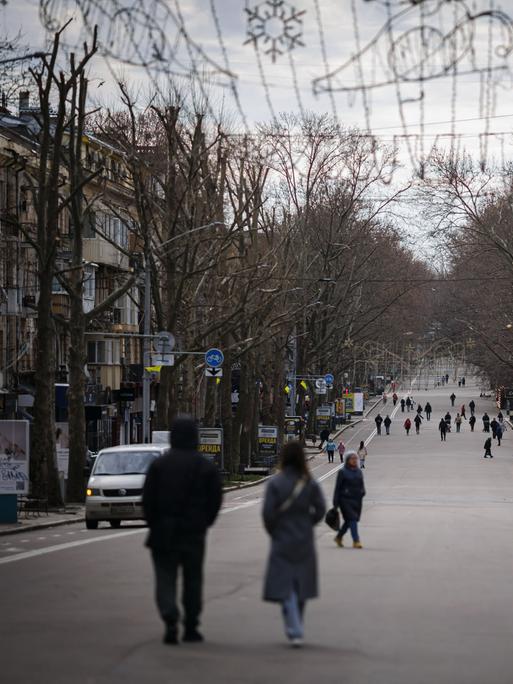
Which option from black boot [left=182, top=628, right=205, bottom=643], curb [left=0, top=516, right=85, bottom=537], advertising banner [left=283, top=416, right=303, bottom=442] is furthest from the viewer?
advertising banner [left=283, top=416, right=303, bottom=442]

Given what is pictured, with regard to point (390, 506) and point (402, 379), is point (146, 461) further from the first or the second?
point (402, 379)

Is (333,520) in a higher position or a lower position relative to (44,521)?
higher

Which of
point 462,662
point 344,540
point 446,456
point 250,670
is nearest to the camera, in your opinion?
point 250,670

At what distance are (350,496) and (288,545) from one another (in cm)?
1262

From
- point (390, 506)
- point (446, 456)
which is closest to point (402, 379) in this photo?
point (446, 456)

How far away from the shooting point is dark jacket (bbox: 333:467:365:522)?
2370cm

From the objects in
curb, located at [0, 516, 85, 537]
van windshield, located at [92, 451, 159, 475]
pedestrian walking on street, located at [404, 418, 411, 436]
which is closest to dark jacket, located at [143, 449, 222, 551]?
curb, located at [0, 516, 85, 537]

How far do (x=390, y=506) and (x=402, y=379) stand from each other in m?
156

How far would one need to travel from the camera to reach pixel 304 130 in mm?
72312

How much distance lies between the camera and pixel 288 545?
11.4m

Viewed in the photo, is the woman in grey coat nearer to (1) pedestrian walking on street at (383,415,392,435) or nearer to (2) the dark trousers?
(2) the dark trousers

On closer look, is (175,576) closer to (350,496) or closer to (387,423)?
(350,496)

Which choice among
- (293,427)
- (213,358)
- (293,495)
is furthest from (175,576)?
(293,427)

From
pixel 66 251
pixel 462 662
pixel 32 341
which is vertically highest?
pixel 66 251
